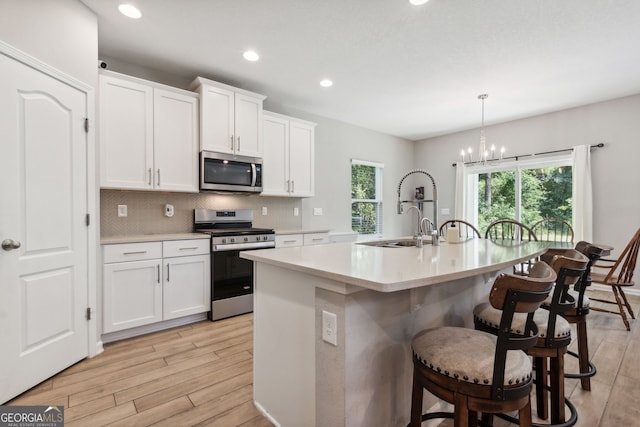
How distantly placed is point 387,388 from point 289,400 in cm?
48

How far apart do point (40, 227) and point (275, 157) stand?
2465mm

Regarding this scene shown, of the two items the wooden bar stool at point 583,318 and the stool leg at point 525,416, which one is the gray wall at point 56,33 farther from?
the wooden bar stool at point 583,318

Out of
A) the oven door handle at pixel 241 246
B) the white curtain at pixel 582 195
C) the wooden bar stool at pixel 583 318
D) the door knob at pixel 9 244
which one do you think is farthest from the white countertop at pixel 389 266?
the white curtain at pixel 582 195

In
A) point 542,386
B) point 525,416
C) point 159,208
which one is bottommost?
point 542,386

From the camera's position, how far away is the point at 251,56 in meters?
3.01

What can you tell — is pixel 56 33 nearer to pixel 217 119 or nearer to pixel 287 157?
pixel 217 119

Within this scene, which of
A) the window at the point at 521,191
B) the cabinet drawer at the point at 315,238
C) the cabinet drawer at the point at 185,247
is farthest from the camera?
the window at the point at 521,191

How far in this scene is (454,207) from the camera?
5.79 meters

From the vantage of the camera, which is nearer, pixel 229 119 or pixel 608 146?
pixel 229 119

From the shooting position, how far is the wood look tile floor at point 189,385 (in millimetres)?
1661

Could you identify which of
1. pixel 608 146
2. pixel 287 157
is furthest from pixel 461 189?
pixel 287 157

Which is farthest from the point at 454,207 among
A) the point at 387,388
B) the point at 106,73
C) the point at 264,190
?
the point at 106,73

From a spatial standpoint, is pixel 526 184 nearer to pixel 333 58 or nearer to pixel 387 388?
pixel 333 58

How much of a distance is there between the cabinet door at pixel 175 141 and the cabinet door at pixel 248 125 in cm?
45
